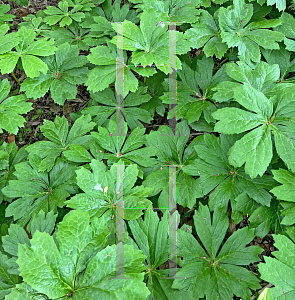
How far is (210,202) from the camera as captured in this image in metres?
1.88

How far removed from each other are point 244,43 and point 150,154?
1.32m

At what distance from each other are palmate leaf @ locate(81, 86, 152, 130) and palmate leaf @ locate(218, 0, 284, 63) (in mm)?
930

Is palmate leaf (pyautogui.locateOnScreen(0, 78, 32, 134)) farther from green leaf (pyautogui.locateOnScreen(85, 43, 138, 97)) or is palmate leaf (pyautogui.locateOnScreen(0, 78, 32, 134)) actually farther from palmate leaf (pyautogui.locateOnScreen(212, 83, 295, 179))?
palmate leaf (pyautogui.locateOnScreen(212, 83, 295, 179))

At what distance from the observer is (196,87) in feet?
7.47

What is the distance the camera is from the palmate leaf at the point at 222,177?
1.84m

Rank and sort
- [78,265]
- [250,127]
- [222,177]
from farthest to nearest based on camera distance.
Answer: [222,177] < [250,127] < [78,265]

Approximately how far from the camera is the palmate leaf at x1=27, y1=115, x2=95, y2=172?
7.00ft

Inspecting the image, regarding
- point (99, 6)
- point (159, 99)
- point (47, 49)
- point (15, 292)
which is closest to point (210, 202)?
point (159, 99)

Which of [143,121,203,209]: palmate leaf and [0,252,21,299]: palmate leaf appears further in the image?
[143,121,203,209]: palmate leaf

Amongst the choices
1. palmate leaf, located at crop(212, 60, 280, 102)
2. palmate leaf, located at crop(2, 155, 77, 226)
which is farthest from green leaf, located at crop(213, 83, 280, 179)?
palmate leaf, located at crop(2, 155, 77, 226)

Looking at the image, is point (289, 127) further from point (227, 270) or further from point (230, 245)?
point (227, 270)

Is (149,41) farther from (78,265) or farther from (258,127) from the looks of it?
(78,265)

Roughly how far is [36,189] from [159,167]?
1.10 metres

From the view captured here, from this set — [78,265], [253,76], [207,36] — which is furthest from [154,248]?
A: [207,36]
